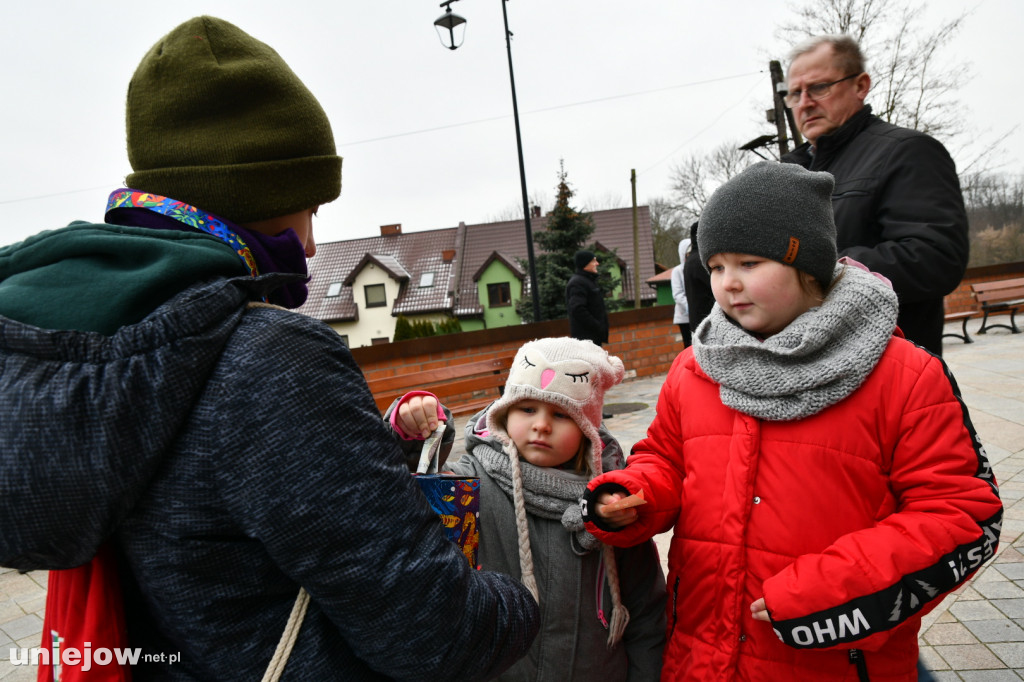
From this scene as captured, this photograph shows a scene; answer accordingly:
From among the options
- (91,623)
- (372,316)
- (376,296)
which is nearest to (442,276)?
(376,296)

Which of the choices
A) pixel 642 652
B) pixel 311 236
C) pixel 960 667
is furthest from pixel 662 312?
pixel 311 236

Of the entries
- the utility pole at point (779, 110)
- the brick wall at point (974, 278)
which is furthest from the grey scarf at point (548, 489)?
the brick wall at point (974, 278)

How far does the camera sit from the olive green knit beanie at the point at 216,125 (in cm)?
100

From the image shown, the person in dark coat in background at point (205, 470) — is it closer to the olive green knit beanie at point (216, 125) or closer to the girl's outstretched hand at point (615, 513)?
the olive green knit beanie at point (216, 125)

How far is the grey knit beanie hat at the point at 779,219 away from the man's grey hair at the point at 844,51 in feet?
2.97

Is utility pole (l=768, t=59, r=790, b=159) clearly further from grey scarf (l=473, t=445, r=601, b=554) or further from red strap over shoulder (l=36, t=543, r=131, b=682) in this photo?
red strap over shoulder (l=36, t=543, r=131, b=682)

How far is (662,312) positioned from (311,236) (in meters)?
10.5

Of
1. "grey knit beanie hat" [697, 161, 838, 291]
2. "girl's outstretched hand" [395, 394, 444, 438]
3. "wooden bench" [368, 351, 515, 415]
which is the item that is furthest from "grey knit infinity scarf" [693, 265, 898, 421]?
"wooden bench" [368, 351, 515, 415]

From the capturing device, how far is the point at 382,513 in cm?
87

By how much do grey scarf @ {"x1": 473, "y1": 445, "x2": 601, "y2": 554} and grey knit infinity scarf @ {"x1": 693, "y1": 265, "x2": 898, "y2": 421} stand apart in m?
0.52

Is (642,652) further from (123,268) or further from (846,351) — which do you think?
(123,268)

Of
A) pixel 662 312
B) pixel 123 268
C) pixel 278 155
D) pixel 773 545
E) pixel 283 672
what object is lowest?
pixel 662 312

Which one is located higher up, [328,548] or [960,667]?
[328,548]

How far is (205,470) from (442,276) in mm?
35685
